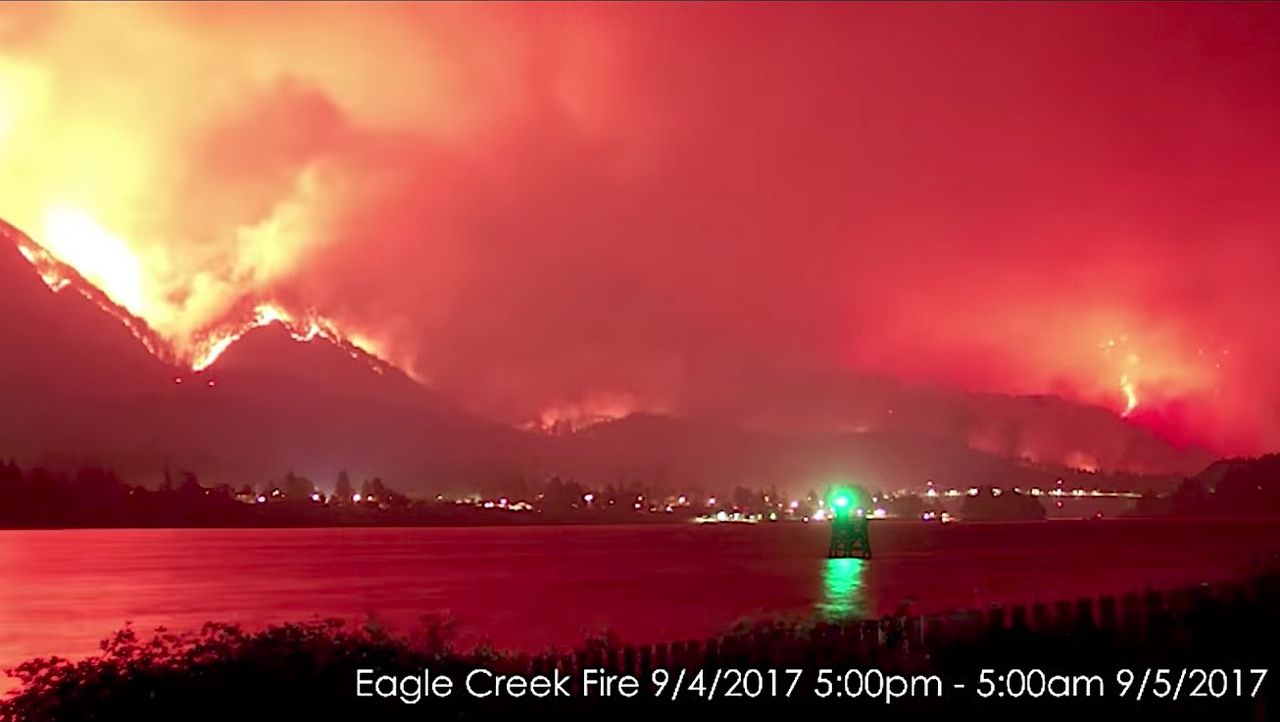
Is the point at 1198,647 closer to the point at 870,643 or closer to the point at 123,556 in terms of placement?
the point at 870,643

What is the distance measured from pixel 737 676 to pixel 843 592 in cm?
6672

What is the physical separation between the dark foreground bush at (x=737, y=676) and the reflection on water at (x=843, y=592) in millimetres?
25943

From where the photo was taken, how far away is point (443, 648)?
20.2 metres

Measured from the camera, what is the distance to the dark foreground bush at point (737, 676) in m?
16.2

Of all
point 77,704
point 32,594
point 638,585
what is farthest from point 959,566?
point 77,704

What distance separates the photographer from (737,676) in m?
17.3

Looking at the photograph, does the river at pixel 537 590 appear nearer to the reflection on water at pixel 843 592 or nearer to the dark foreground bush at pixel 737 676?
the reflection on water at pixel 843 592

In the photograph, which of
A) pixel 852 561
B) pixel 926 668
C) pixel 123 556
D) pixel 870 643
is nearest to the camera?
pixel 926 668

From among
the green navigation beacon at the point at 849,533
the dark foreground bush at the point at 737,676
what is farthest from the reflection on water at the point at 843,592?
the dark foreground bush at the point at 737,676

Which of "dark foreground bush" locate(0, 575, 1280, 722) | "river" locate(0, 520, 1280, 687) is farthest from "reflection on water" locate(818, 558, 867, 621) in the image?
"dark foreground bush" locate(0, 575, 1280, 722)

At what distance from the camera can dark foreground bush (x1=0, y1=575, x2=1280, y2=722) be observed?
16.2m

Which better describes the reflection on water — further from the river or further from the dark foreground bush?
the dark foreground bush

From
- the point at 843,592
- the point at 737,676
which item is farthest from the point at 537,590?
A: the point at 737,676

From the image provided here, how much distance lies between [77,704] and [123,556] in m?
159
